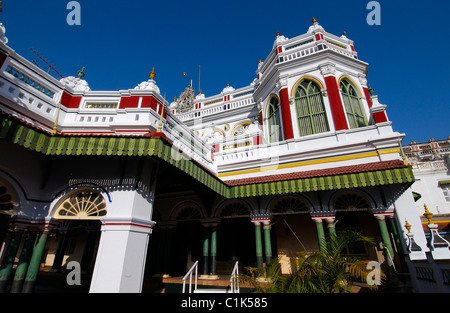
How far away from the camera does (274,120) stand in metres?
13.2

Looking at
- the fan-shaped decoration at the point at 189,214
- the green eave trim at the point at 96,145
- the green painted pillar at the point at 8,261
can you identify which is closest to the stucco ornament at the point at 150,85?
the green eave trim at the point at 96,145

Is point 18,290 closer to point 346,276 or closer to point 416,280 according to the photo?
point 346,276

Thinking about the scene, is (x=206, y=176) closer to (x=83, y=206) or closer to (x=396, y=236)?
(x=83, y=206)

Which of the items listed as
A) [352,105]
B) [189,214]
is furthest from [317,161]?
[189,214]

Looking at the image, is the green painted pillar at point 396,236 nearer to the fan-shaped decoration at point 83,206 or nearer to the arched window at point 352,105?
the arched window at point 352,105

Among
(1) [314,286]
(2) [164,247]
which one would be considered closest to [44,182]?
(2) [164,247]

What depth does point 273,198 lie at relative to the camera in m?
9.18

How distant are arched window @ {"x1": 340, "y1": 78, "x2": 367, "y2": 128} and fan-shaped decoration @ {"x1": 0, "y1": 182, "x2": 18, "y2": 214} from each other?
42.8ft

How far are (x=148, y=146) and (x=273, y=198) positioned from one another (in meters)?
5.69

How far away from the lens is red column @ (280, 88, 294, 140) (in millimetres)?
11672

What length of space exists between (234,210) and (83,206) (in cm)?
574
